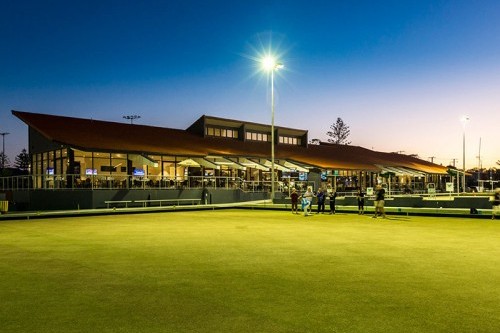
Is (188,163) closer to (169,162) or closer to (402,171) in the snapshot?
(169,162)

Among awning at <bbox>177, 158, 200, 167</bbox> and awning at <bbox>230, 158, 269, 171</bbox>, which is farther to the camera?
awning at <bbox>230, 158, 269, 171</bbox>

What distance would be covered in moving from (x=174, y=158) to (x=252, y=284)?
35.7 meters

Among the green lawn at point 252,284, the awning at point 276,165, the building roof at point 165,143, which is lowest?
the green lawn at point 252,284

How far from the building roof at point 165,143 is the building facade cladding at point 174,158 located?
3.3 inches

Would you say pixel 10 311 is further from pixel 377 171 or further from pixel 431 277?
pixel 377 171

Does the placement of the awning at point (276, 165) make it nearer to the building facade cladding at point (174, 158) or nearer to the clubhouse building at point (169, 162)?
the clubhouse building at point (169, 162)

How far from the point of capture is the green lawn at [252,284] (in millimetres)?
5672

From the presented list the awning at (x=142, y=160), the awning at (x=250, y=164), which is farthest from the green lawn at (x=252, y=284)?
the awning at (x=250, y=164)

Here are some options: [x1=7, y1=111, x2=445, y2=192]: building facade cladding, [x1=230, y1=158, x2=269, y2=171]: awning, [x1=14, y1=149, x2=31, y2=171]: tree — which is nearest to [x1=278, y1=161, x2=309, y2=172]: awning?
[x1=7, y1=111, x2=445, y2=192]: building facade cladding

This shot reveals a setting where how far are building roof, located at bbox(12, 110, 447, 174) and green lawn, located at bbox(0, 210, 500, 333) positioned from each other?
948 inches

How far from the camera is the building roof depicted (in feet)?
121

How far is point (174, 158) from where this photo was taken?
140ft

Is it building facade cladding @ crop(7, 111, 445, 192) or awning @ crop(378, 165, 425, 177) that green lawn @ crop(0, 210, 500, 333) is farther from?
awning @ crop(378, 165, 425, 177)

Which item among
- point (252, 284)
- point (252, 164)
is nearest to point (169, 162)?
point (252, 164)
